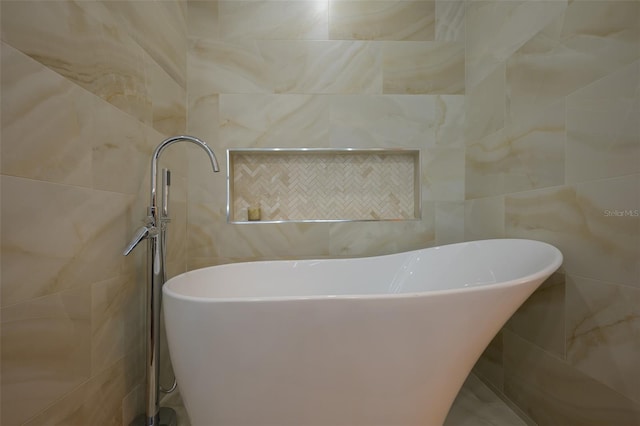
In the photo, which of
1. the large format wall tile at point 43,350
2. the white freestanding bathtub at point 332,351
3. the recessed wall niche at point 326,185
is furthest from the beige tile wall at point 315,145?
the white freestanding bathtub at point 332,351

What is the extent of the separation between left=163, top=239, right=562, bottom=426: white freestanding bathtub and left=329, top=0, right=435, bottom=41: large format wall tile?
1515 millimetres

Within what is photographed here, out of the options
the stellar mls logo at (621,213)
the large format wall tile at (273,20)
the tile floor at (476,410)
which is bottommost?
the tile floor at (476,410)

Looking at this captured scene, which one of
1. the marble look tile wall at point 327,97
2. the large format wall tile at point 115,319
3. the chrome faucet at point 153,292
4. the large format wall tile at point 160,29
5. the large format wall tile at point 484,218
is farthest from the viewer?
the marble look tile wall at point 327,97

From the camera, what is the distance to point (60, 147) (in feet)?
2.65

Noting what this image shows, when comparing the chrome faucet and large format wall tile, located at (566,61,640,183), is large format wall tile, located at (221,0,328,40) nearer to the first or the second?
the chrome faucet

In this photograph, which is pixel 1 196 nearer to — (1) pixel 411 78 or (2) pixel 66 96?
(2) pixel 66 96

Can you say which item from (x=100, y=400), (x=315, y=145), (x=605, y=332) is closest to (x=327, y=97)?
(x=315, y=145)

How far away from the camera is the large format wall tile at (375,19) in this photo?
171cm

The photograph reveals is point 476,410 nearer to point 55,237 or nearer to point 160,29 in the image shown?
point 55,237

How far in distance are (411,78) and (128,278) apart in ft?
5.81

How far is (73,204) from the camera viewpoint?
2.79 ft

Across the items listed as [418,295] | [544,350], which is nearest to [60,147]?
[418,295]

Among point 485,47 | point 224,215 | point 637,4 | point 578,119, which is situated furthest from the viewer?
point 224,215

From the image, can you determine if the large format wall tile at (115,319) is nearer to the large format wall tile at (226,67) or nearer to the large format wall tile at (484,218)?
the large format wall tile at (226,67)
